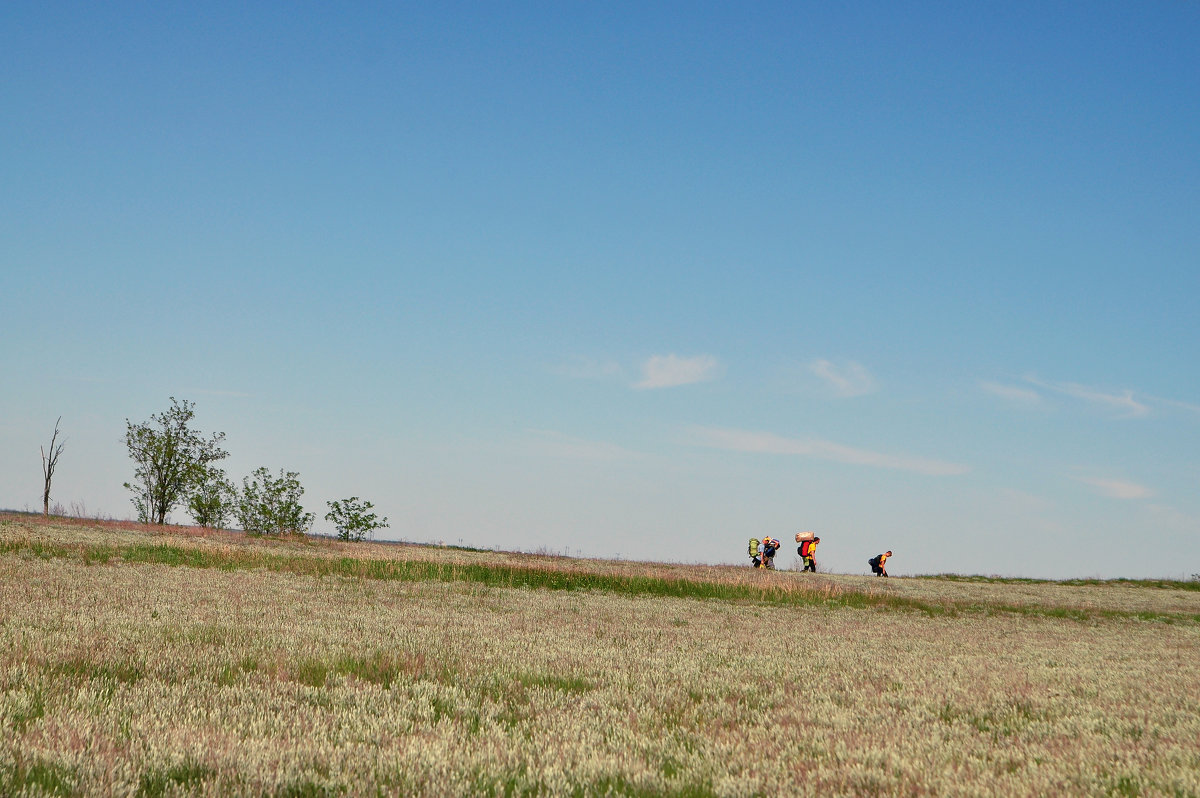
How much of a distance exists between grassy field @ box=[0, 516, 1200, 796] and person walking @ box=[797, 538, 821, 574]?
3099cm

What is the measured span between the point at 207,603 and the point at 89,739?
415 inches

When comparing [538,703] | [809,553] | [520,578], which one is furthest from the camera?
[809,553]

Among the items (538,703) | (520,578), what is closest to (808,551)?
(520,578)

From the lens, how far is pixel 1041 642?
1797cm

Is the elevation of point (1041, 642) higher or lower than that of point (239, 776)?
lower

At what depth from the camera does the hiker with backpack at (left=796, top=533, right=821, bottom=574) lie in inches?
1946

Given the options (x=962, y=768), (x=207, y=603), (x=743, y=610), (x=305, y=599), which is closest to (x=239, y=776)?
(x=962, y=768)

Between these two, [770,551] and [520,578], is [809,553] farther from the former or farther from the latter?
[520,578]

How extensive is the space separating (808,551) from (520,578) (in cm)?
2345

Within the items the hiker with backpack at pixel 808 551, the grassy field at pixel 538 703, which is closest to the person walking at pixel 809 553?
the hiker with backpack at pixel 808 551

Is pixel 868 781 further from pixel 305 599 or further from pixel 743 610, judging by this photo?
pixel 743 610

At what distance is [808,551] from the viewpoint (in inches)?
1953

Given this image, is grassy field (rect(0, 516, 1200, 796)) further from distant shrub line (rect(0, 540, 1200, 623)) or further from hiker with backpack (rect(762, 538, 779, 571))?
hiker with backpack (rect(762, 538, 779, 571))

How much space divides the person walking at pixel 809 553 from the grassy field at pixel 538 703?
3099cm
